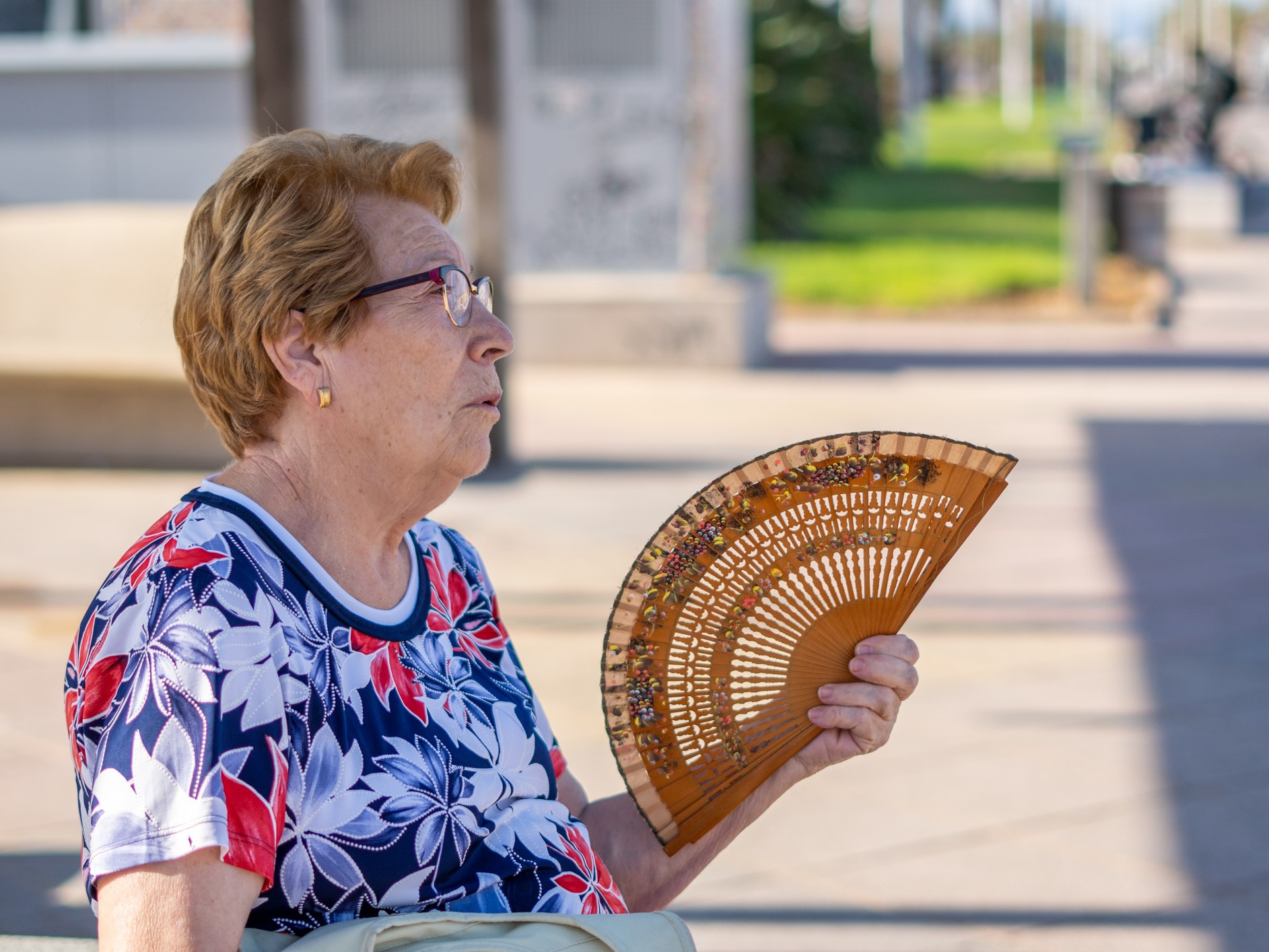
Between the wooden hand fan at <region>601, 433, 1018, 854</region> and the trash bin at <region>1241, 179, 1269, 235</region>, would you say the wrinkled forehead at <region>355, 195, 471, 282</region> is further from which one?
the trash bin at <region>1241, 179, 1269, 235</region>

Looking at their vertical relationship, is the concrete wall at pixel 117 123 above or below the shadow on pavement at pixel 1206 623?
above

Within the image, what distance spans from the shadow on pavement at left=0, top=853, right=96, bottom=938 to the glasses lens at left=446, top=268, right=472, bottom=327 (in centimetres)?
217

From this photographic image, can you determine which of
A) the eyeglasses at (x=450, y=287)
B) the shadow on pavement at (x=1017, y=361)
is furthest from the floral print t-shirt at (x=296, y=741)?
the shadow on pavement at (x=1017, y=361)

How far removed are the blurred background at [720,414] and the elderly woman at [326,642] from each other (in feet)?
1.38

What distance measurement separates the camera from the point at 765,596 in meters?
2.03

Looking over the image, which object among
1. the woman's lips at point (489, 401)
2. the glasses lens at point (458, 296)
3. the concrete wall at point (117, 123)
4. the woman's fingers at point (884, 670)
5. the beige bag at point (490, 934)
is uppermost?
the concrete wall at point (117, 123)

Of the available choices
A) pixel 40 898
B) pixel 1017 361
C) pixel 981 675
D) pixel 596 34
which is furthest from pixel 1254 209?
pixel 40 898

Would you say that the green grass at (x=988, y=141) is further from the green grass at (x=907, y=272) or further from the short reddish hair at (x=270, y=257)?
the short reddish hair at (x=270, y=257)

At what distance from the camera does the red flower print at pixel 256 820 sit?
165cm

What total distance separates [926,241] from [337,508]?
67.9 ft

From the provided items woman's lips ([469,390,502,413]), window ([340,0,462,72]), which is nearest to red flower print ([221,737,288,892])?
woman's lips ([469,390,502,413])

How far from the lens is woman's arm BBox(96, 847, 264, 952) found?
161cm

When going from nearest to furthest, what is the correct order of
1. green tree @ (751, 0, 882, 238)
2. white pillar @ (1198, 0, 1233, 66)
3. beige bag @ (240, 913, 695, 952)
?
beige bag @ (240, 913, 695, 952) → green tree @ (751, 0, 882, 238) → white pillar @ (1198, 0, 1233, 66)

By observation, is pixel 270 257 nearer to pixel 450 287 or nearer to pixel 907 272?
pixel 450 287
